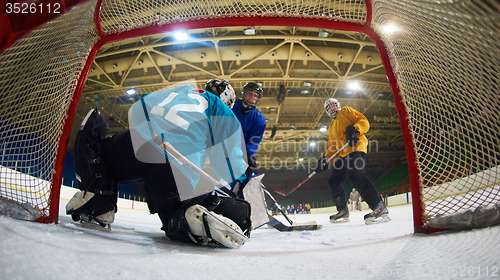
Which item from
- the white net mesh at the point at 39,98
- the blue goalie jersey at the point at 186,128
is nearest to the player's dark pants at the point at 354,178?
the blue goalie jersey at the point at 186,128

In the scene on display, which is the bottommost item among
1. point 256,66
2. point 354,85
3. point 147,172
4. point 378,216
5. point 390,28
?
point 378,216

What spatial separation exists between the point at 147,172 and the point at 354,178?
2062 millimetres

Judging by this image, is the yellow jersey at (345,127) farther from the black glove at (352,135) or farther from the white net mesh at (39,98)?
the white net mesh at (39,98)

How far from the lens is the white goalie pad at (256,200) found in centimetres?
186

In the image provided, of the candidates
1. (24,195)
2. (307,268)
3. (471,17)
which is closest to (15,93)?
(24,195)

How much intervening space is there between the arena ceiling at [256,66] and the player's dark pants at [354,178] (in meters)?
4.01

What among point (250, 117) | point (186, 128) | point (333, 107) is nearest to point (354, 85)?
point (333, 107)

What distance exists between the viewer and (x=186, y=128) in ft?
3.81

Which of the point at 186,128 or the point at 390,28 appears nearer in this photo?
the point at 186,128

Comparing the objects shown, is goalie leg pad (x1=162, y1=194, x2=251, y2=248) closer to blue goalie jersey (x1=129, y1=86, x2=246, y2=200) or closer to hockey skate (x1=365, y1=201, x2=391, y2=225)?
blue goalie jersey (x1=129, y1=86, x2=246, y2=200)

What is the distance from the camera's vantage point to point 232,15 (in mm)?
1480

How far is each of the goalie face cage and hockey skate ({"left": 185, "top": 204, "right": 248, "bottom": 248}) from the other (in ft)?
2.31

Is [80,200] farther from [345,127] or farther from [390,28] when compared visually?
[345,127]

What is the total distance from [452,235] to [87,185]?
5.26ft
